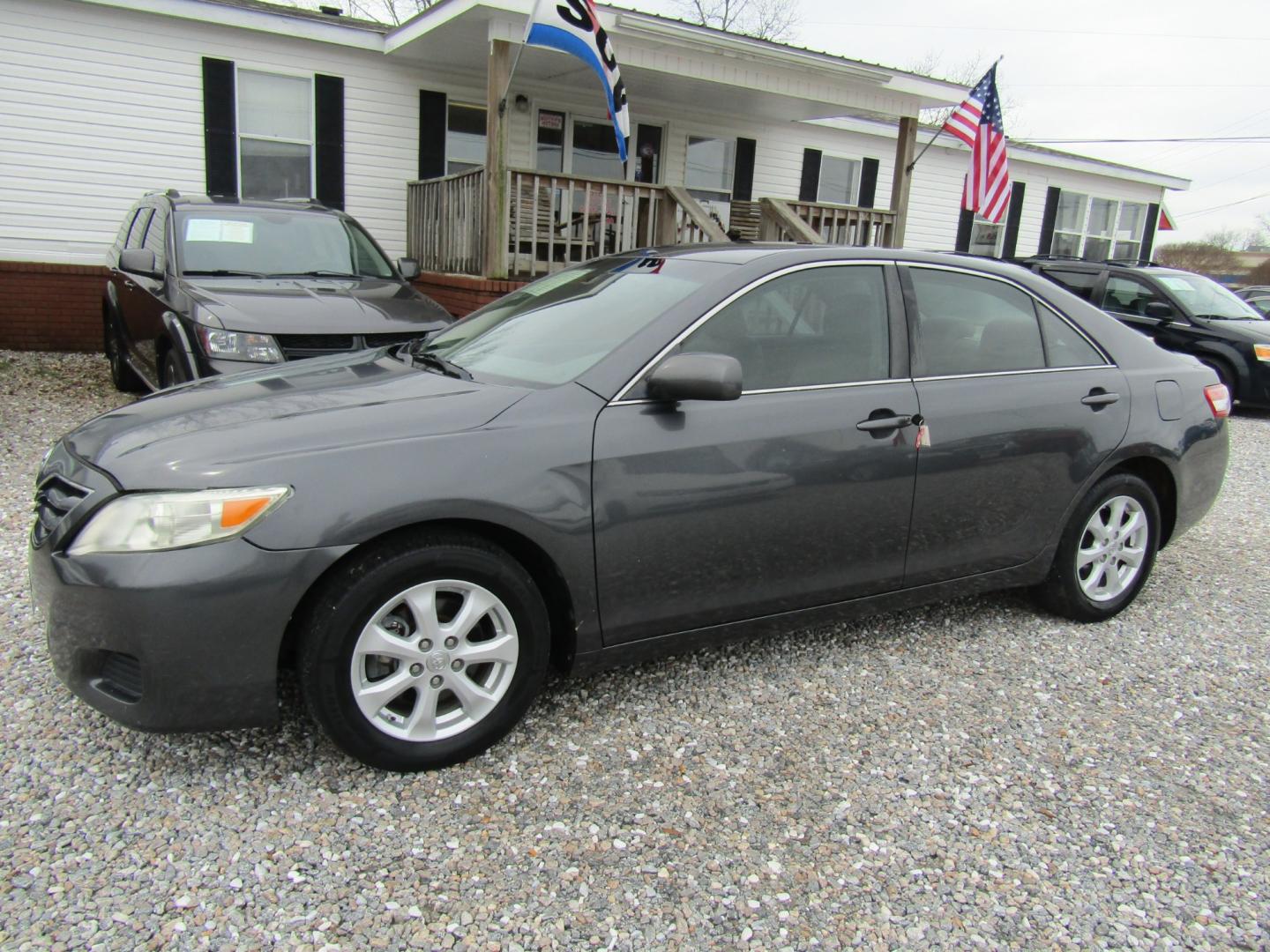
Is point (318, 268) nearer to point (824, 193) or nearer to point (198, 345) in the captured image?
point (198, 345)

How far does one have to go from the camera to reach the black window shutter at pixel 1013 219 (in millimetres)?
17562

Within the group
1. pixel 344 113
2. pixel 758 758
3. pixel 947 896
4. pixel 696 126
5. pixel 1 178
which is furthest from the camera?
pixel 696 126

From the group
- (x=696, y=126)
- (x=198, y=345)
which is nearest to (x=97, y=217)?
(x=198, y=345)

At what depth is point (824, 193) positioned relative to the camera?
15.0 meters

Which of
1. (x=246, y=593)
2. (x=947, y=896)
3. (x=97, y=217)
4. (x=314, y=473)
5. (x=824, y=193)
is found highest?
(x=824, y=193)

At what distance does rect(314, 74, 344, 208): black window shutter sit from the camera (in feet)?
34.2

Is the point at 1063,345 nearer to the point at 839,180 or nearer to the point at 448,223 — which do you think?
the point at 448,223

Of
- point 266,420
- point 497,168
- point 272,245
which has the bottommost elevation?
point 266,420

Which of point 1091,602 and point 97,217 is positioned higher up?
point 97,217

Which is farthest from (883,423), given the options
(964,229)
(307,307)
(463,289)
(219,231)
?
(964,229)

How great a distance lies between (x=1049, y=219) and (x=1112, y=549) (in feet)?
53.4

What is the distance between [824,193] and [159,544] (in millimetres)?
14185

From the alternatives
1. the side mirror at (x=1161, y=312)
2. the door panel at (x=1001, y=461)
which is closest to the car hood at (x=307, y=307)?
the door panel at (x=1001, y=461)

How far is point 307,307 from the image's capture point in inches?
226
